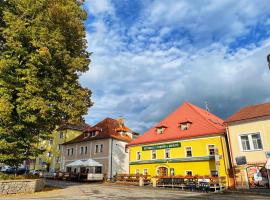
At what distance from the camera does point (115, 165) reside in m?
41.7

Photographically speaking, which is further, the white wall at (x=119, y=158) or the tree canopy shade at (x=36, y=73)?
the white wall at (x=119, y=158)

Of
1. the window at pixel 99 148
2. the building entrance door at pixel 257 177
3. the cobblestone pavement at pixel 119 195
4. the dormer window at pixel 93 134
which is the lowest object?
the cobblestone pavement at pixel 119 195

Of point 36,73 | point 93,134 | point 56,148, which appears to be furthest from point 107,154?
point 36,73

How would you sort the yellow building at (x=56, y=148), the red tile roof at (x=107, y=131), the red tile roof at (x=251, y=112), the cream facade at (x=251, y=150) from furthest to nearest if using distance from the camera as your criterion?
the yellow building at (x=56, y=148) → the red tile roof at (x=107, y=131) → the red tile roof at (x=251, y=112) → the cream facade at (x=251, y=150)

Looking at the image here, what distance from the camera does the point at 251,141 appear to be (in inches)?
1019

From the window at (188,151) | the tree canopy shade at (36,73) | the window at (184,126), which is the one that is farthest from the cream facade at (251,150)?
the tree canopy shade at (36,73)

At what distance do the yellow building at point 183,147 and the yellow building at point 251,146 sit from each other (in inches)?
75.8

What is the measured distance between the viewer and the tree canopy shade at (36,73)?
17625mm

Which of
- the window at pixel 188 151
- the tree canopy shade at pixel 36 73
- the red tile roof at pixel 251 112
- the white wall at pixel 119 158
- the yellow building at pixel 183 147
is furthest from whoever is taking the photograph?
the white wall at pixel 119 158

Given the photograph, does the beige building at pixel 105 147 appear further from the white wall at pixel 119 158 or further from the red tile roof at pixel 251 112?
the red tile roof at pixel 251 112

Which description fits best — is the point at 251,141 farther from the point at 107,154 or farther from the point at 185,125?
the point at 107,154

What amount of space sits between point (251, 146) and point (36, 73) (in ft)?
69.6

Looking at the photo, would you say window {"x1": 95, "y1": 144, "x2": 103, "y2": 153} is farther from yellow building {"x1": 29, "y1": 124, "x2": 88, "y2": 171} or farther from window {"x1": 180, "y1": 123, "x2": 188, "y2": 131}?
window {"x1": 180, "y1": 123, "x2": 188, "y2": 131}

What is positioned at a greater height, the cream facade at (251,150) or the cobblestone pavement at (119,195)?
the cream facade at (251,150)
